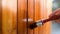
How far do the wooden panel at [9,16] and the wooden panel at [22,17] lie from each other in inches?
1.1

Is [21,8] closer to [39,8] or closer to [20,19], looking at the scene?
[20,19]

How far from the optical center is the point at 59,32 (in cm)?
64

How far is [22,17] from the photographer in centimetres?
44

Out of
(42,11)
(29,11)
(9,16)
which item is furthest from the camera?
(42,11)

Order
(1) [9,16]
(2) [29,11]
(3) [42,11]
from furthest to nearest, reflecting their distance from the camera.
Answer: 1. (3) [42,11]
2. (2) [29,11]
3. (1) [9,16]

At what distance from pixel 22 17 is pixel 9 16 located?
0.09 metres

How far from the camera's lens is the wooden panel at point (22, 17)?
1.40 ft

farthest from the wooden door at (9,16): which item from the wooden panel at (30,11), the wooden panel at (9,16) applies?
the wooden panel at (30,11)

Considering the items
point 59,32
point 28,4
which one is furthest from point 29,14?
point 59,32

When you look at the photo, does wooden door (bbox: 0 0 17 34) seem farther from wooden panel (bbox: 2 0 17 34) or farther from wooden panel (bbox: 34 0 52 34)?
wooden panel (bbox: 34 0 52 34)

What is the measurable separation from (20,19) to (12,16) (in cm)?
6

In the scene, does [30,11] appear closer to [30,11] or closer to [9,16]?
[30,11]

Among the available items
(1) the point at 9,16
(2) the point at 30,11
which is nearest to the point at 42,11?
(2) the point at 30,11

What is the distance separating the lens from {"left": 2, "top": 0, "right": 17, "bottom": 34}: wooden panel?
1.14ft
